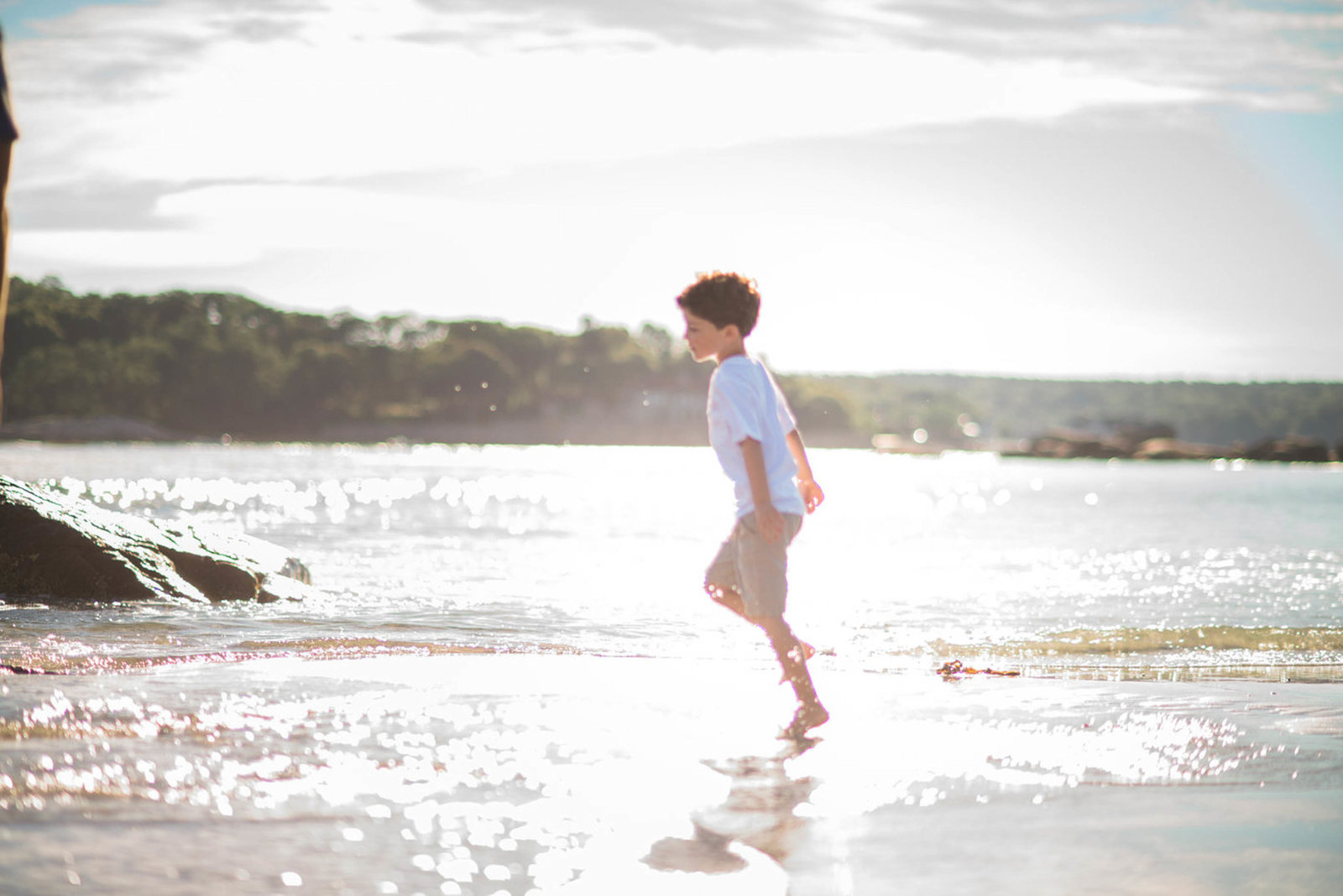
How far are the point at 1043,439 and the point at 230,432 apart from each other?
12325cm

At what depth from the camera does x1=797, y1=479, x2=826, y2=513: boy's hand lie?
5.48 metres

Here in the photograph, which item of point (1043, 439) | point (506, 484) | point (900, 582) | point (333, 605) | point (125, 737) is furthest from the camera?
point (1043, 439)

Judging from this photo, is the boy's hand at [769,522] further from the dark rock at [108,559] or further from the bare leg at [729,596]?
the dark rock at [108,559]

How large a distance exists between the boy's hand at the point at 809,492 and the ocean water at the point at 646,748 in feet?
3.04

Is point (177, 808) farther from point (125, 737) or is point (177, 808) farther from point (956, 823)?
point (956, 823)

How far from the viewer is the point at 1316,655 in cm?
867

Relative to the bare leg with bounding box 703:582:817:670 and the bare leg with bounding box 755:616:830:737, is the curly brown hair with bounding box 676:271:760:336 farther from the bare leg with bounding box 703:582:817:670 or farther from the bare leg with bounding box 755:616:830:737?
the bare leg with bounding box 755:616:830:737

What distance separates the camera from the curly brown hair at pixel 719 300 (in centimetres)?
513

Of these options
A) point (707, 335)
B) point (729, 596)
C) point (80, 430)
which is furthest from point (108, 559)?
point (80, 430)

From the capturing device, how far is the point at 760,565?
16.6 ft

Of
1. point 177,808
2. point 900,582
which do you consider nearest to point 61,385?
point 900,582

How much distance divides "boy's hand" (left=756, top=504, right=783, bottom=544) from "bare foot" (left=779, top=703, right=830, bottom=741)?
28.7 inches

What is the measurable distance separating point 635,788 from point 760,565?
1.42 meters

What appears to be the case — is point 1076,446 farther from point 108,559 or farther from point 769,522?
point 769,522
